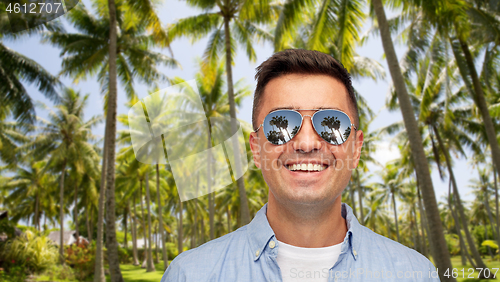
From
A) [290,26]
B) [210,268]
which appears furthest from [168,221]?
[210,268]

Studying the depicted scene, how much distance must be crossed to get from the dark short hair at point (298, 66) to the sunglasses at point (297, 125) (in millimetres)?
144

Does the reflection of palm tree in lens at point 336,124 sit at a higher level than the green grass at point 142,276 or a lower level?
higher

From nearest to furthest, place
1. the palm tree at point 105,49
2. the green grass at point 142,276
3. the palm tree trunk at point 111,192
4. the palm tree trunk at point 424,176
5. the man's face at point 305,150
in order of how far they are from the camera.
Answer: the man's face at point 305,150, the palm tree trunk at point 424,176, the palm tree trunk at point 111,192, the palm tree at point 105,49, the green grass at point 142,276

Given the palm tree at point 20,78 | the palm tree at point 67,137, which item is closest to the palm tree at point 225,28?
the palm tree at point 20,78

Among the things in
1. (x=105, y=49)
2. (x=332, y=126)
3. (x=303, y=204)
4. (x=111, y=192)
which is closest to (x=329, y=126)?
(x=332, y=126)

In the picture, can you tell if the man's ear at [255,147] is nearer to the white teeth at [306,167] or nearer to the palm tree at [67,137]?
the white teeth at [306,167]

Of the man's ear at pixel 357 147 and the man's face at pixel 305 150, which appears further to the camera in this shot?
the man's ear at pixel 357 147

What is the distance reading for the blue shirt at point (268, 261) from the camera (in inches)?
53.8

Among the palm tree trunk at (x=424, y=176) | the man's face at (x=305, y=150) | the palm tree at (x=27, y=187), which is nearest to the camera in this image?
the man's face at (x=305, y=150)

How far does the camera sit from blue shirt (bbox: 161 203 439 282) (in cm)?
137

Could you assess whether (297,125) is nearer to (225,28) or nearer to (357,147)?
(357,147)

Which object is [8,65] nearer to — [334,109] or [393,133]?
[334,109]

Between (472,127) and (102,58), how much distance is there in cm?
2312

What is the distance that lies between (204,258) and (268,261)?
0.27 m
